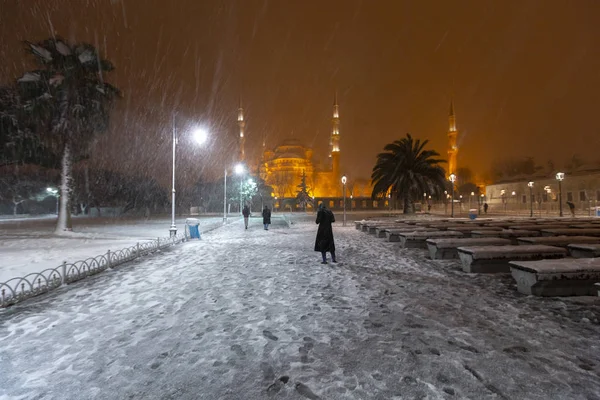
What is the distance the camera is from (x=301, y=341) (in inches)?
171

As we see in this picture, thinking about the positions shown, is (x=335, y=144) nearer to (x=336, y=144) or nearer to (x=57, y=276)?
(x=336, y=144)

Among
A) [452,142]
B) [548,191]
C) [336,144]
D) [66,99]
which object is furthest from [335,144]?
[66,99]

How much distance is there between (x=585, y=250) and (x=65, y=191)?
2360 cm

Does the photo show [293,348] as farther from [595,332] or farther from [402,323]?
[595,332]

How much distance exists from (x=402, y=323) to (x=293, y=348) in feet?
5.74

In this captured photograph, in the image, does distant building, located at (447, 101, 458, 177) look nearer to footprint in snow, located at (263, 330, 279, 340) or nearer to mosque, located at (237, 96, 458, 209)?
mosque, located at (237, 96, 458, 209)

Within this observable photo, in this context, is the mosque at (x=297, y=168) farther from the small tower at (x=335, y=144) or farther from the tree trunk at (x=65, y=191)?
the tree trunk at (x=65, y=191)

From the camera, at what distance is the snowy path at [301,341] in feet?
10.7

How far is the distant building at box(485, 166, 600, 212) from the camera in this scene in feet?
166

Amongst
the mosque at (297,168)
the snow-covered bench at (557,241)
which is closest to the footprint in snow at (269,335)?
the snow-covered bench at (557,241)

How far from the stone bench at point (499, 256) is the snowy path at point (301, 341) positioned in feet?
2.40

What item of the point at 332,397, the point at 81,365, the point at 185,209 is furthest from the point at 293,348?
the point at 185,209

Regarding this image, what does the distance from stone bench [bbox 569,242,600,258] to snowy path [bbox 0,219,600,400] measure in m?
2.93

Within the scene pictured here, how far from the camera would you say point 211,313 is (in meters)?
5.55
